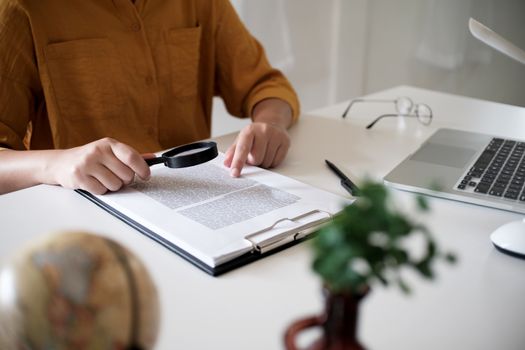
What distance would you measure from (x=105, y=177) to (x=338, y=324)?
513mm

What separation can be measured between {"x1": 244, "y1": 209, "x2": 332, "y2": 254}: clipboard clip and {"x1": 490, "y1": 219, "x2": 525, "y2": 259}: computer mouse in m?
0.20

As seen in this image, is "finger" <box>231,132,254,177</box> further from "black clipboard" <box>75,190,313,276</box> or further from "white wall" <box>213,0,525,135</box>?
"white wall" <box>213,0,525,135</box>

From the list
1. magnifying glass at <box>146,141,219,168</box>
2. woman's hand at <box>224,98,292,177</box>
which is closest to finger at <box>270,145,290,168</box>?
Result: woman's hand at <box>224,98,292,177</box>

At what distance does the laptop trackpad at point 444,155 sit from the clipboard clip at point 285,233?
304mm

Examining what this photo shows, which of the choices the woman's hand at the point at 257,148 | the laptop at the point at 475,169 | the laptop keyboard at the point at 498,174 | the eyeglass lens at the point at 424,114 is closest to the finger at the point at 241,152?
the woman's hand at the point at 257,148

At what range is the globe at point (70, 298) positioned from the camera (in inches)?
11.7

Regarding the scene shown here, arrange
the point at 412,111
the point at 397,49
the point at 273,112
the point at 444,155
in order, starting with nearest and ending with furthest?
the point at 444,155
the point at 273,112
the point at 412,111
the point at 397,49

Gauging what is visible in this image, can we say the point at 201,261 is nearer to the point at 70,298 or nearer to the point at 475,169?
the point at 70,298

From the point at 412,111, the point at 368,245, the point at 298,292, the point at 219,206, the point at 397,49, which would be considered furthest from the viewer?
the point at 397,49

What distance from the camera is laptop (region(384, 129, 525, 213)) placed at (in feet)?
2.50

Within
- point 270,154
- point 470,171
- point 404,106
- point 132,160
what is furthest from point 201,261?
point 404,106

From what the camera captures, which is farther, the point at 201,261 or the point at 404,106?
the point at 404,106

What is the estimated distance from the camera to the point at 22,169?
83cm

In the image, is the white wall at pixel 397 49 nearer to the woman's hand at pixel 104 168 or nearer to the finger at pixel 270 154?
the finger at pixel 270 154
